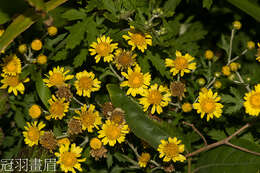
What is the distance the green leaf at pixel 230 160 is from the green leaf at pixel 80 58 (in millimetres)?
1676

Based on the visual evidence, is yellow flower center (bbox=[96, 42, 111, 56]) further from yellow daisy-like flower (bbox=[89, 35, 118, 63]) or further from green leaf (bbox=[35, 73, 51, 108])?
green leaf (bbox=[35, 73, 51, 108])

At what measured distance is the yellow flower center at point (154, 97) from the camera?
9.71 ft

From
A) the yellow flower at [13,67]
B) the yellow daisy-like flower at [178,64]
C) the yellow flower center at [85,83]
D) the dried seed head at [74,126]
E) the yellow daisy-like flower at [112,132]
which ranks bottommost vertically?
the yellow daisy-like flower at [112,132]

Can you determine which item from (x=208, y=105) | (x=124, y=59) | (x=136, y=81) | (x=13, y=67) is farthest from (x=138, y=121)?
(x=13, y=67)

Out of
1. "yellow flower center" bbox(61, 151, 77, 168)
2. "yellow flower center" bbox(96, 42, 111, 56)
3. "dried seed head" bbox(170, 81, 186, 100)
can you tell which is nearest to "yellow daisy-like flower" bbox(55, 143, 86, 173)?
"yellow flower center" bbox(61, 151, 77, 168)

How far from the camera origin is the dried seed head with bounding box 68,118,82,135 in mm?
2893

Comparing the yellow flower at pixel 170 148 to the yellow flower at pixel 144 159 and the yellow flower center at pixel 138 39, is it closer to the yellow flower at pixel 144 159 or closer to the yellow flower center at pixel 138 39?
the yellow flower at pixel 144 159

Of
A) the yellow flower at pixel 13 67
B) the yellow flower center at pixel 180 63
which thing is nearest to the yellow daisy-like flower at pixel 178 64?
the yellow flower center at pixel 180 63

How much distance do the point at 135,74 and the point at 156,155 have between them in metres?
0.93

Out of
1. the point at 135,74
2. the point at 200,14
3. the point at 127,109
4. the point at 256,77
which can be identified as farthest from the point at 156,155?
the point at 200,14

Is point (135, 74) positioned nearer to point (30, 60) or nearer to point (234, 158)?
point (30, 60)

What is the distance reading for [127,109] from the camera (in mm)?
2863

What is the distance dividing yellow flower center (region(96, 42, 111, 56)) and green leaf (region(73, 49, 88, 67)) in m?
0.14

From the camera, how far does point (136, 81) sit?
295cm
